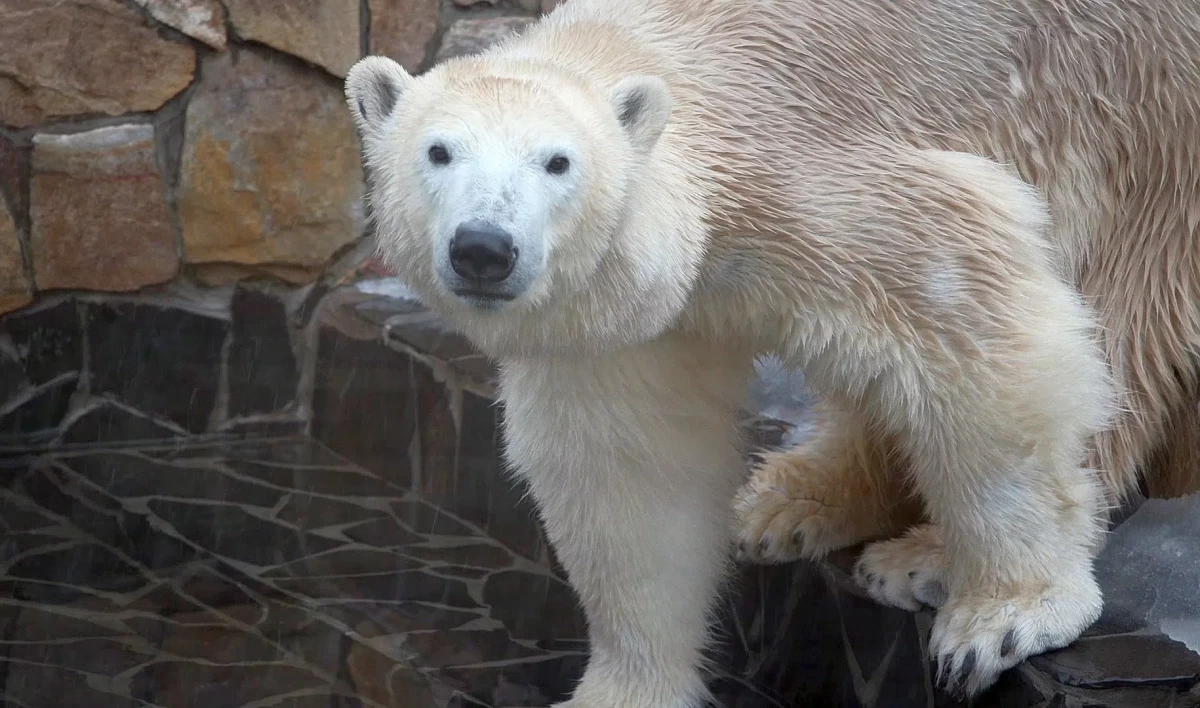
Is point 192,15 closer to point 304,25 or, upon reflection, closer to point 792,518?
point 304,25

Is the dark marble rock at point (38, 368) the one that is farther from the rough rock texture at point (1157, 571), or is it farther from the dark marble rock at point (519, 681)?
the rough rock texture at point (1157, 571)


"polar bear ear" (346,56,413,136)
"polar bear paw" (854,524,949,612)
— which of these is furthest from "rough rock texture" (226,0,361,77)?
"polar bear paw" (854,524,949,612)

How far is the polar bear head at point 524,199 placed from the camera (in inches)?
64.8

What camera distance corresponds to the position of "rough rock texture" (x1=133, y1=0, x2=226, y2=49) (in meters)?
4.07

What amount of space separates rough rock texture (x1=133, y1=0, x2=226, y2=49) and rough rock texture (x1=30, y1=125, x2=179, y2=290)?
0.34m

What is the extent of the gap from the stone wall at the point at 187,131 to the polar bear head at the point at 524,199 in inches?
95.6

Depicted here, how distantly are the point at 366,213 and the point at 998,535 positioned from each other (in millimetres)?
2790

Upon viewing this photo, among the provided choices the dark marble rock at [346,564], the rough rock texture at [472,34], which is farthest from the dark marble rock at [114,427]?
the rough rock texture at [472,34]

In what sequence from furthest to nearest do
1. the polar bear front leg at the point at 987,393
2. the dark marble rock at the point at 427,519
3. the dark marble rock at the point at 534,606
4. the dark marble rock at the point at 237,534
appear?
the dark marble rock at the point at 427,519
the dark marble rock at the point at 237,534
the dark marble rock at the point at 534,606
the polar bear front leg at the point at 987,393

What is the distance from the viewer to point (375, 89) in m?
1.87

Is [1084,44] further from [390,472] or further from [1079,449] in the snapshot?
[390,472]

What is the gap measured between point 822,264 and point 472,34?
2563 millimetres

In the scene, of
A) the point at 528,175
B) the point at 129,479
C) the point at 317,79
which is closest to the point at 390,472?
the point at 129,479

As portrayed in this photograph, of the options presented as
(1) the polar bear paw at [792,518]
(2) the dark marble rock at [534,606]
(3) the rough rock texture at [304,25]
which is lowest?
(2) the dark marble rock at [534,606]
